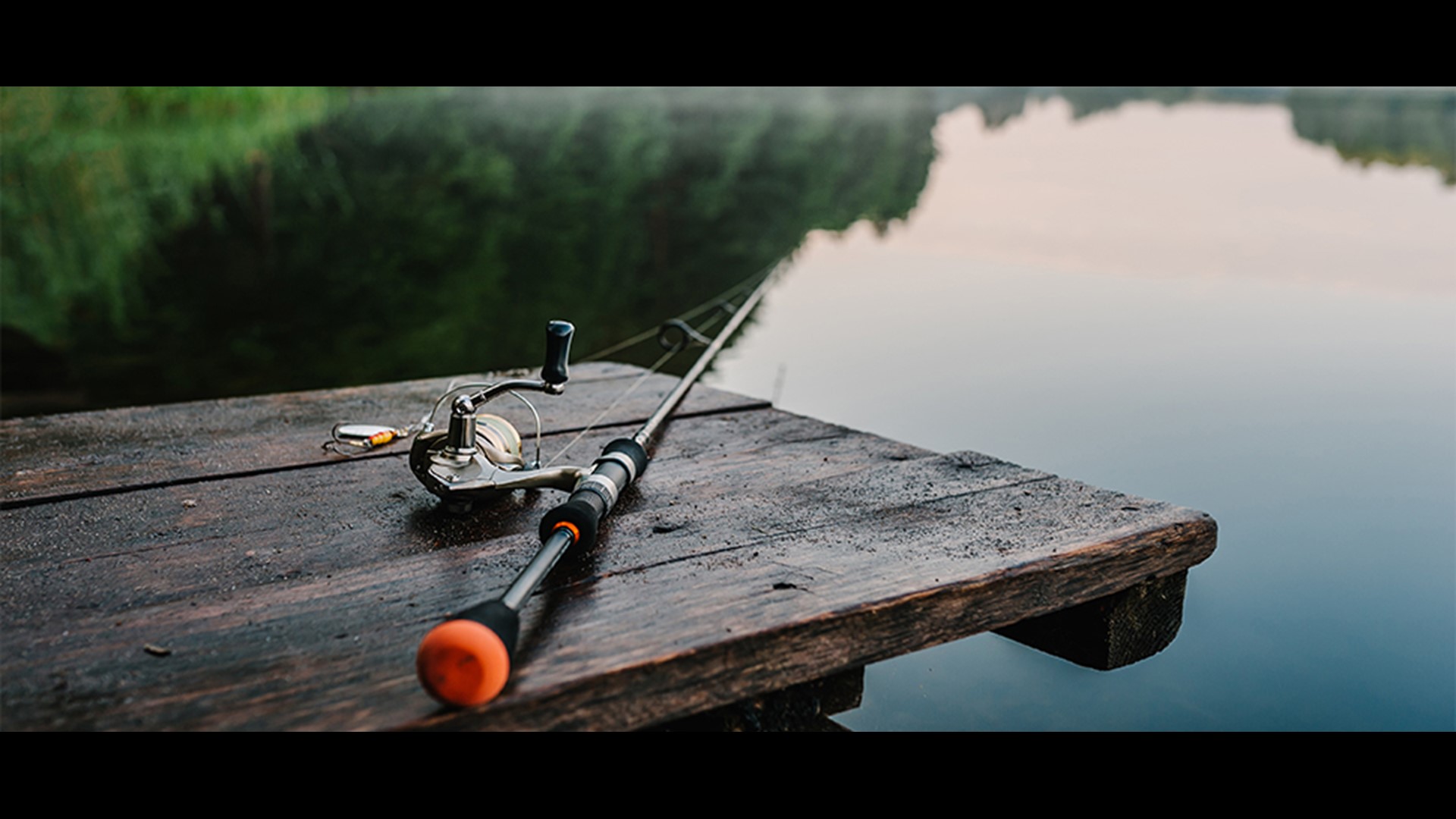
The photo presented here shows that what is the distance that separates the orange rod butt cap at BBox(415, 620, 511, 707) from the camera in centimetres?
124

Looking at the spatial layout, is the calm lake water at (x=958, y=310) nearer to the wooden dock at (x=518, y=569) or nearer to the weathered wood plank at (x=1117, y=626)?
the weathered wood plank at (x=1117, y=626)

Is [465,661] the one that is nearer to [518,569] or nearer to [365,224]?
[518,569]

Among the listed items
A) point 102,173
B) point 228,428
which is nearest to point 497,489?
point 228,428

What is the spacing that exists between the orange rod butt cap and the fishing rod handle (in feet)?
1.15

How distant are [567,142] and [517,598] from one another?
1575 centimetres

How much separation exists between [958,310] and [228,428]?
521cm

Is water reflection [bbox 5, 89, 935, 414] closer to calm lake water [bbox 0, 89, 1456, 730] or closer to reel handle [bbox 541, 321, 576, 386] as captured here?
calm lake water [bbox 0, 89, 1456, 730]

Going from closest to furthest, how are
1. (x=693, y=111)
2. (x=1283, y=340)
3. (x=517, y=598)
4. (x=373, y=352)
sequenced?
(x=517, y=598), (x=373, y=352), (x=1283, y=340), (x=693, y=111)

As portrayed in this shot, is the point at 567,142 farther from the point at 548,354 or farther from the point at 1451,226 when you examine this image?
the point at 548,354

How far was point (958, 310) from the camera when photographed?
709cm

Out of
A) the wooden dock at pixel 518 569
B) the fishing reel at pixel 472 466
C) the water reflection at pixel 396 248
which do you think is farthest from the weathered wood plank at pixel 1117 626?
the water reflection at pixel 396 248

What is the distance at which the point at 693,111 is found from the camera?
84.3 ft

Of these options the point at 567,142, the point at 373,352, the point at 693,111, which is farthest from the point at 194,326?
the point at 693,111
